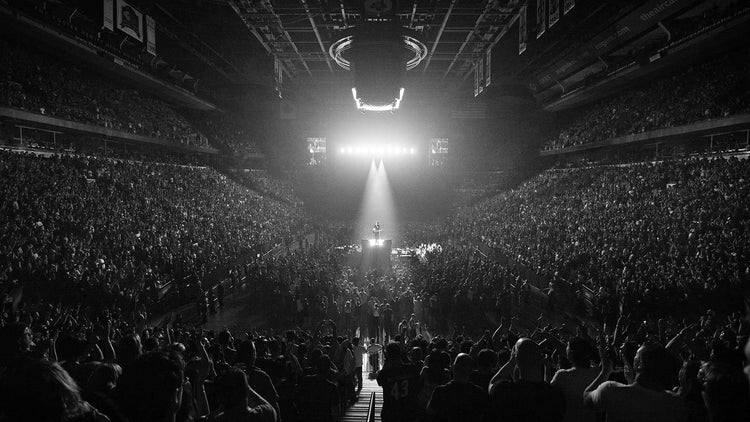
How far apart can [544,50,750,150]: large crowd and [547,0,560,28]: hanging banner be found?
1186cm

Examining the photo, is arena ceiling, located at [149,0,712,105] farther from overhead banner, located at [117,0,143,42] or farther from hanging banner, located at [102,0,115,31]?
hanging banner, located at [102,0,115,31]

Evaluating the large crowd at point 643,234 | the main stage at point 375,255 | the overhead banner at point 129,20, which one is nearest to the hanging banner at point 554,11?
the large crowd at point 643,234

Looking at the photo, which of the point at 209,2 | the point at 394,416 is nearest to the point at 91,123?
the point at 209,2

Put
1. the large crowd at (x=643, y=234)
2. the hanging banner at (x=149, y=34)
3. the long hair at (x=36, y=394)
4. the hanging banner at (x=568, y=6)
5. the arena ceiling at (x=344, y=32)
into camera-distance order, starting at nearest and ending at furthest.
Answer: the long hair at (x=36, y=394) < the large crowd at (x=643, y=234) < the hanging banner at (x=568, y=6) < the arena ceiling at (x=344, y=32) < the hanging banner at (x=149, y=34)

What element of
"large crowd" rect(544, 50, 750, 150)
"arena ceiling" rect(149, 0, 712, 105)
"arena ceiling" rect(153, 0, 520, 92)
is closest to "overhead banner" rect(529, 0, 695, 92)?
"arena ceiling" rect(149, 0, 712, 105)

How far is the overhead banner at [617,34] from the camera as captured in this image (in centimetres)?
2541

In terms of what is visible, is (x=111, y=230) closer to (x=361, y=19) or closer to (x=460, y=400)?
(x=361, y=19)

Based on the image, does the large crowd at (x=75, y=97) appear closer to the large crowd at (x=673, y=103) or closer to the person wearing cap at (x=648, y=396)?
the person wearing cap at (x=648, y=396)

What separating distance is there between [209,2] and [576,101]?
113 ft

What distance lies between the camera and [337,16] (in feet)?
98.6

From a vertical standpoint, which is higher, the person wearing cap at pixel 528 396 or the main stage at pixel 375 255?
the person wearing cap at pixel 528 396

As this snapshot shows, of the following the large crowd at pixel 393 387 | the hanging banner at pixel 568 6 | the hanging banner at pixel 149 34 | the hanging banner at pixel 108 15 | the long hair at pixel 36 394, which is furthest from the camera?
the hanging banner at pixel 149 34

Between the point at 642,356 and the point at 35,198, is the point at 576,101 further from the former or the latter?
the point at 642,356

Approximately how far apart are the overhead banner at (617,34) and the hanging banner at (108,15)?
29.0m
